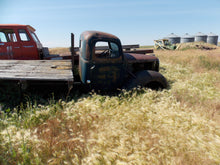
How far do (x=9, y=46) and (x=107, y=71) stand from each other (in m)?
4.43

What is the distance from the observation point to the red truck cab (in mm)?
5848

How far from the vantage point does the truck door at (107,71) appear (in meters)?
3.93

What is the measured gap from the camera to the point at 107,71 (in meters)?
4.04

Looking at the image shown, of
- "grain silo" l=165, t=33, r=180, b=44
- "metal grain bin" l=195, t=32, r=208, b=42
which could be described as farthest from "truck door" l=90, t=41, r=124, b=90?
"metal grain bin" l=195, t=32, r=208, b=42

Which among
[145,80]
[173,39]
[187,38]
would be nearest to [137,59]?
[145,80]

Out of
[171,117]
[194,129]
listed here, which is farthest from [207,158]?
[171,117]

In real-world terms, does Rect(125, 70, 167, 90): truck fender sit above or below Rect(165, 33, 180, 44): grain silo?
below

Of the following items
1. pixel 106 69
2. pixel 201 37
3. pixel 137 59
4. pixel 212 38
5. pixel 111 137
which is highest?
pixel 201 37

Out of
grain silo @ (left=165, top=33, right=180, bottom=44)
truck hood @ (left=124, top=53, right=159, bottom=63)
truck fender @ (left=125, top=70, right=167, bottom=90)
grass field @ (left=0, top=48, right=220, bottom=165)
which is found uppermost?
grain silo @ (left=165, top=33, right=180, bottom=44)

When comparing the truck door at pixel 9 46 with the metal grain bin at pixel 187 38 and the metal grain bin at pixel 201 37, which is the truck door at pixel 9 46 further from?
the metal grain bin at pixel 201 37

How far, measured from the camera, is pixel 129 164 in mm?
1814

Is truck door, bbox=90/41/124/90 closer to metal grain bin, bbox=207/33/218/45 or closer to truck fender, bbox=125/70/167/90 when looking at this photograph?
truck fender, bbox=125/70/167/90

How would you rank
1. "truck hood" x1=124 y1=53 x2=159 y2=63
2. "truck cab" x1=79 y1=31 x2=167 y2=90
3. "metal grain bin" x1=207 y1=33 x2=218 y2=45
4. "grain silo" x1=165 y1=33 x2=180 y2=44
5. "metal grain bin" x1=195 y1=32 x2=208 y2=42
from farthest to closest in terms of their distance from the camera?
1. "metal grain bin" x1=207 y1=33 x2=218 y2=45
2. "metal grain bin" x1=195 y1=32 x2=208 y2=42
3. "grain silo" x1=165 y1=33 x2=180 y2=44
4. "truck hood" x1=124 y1=53 x2=159 y2=63
5. "truck cab" x1=79 y1=31 x2=167 y2=90

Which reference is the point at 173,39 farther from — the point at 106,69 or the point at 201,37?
the point at 106,69
